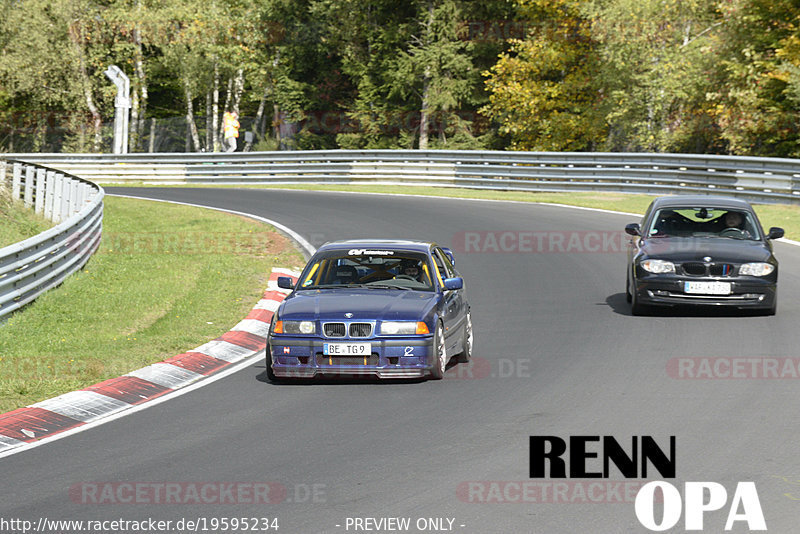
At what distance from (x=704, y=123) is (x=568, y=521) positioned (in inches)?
1318

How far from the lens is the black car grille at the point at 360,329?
10.6m

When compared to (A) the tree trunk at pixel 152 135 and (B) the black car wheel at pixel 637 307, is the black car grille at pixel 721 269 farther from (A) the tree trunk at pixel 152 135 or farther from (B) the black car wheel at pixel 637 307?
(A) the tree trunk at pixel 152 135

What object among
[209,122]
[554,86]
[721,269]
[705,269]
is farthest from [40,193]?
[209,122]

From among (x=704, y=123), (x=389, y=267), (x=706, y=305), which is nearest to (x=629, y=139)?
(x=704, y=123)

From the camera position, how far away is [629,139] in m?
43.6

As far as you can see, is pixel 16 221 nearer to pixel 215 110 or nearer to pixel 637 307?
pixel 637 307

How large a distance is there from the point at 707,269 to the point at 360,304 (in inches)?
215

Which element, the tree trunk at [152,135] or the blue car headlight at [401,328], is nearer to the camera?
the blue car headlight at [401,328]

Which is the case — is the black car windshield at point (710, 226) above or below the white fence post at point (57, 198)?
above

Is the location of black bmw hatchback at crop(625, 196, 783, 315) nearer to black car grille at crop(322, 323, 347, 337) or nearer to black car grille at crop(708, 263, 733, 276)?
black car grille at crop(708, 263, 733, 276)

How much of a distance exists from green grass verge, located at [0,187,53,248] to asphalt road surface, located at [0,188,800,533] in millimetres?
9799

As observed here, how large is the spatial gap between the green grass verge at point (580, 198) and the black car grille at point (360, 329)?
46.5 feet

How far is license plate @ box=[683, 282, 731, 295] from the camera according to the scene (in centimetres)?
1417

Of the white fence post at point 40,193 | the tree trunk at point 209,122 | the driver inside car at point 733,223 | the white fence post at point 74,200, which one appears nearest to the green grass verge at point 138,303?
the white fence post at point 74,200
